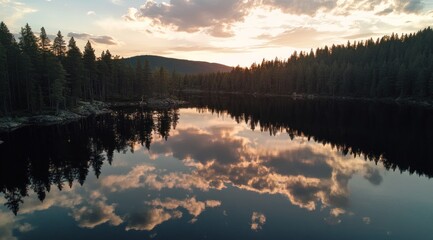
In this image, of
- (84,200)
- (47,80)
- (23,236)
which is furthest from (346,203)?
(47,80)

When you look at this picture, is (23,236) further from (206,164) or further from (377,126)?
(377,126)

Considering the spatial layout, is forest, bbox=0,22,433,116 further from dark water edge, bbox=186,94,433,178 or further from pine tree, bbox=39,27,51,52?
dark water edge, bbox=186,94,433,178

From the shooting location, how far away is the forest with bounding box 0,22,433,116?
60406 millimetres

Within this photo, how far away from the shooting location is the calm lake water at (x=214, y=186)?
17.6m

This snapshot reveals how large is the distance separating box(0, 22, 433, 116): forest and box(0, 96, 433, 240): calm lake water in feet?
59.9

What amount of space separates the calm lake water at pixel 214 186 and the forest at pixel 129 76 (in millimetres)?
18262

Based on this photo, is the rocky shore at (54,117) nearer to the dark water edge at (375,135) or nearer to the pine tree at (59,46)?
the pine tree at (59,46)

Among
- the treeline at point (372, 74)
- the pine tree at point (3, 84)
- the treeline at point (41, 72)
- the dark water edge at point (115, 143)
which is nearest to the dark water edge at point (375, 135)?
the dark water edge at point (115, 143)

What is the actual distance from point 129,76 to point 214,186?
98379mm

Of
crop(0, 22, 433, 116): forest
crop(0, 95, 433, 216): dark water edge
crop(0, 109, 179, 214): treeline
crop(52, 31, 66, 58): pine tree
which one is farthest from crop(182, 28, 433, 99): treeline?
crop(52, 31, 66, 58): pine tree

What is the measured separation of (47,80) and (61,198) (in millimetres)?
54247

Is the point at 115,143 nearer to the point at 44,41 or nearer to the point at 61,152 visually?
the point at 61,152

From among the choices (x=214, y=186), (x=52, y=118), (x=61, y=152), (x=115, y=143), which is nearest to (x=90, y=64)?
(x=52, y=118)

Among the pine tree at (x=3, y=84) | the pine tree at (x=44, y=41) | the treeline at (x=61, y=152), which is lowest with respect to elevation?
the treeline at (x=61, y=152)
